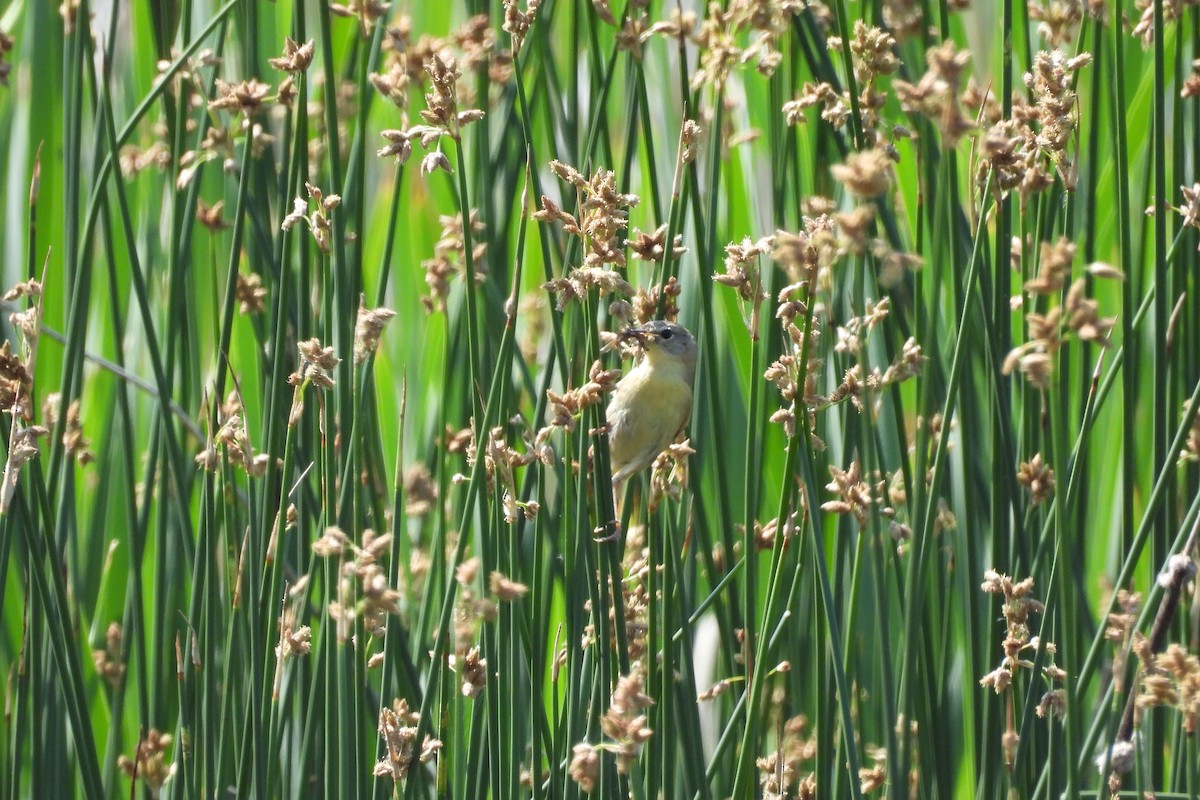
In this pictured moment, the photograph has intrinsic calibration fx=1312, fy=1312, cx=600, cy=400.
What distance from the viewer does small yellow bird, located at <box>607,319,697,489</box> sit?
6.87ft

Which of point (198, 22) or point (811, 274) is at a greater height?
point (198, 22)

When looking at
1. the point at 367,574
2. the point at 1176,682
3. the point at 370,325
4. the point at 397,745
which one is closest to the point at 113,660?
the point at 397,745

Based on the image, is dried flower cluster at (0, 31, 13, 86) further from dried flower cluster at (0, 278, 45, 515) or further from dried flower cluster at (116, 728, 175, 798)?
Answer: dried flower cluster at (116, 728, 175, 798)

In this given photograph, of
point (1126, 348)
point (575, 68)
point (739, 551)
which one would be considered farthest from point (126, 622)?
point (1126, 348)

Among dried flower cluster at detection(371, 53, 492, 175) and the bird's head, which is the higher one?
dried flower cluster at detection(371, 53, 492, 175)

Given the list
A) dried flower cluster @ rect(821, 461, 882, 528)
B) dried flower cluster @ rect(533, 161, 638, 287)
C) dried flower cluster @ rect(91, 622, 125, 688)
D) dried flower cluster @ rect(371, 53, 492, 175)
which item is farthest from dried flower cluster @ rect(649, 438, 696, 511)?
dried flower cluster @ rect(91, 622, 125, 688)

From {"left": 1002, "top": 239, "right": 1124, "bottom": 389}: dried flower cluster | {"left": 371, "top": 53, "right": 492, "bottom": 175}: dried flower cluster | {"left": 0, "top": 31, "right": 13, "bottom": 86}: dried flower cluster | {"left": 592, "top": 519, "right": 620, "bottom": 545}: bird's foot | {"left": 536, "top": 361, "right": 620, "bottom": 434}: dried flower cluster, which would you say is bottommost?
{"left": 592, "top": 519, "right": 620, "bottom": 545}: bird's foot

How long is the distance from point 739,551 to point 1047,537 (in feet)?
1.67

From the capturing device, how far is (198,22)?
9.15 ft

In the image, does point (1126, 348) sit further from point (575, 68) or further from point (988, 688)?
point (575, 68)

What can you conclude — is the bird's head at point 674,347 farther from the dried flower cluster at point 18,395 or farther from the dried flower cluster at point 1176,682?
the dried flower cluster at point 1176,682

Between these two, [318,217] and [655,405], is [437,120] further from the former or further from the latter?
[655,405]

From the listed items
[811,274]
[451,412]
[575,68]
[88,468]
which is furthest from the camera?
[88,468]

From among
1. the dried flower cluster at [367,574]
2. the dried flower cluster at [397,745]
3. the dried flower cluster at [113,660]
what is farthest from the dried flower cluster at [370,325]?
the dried flower cluster at [113,660]
